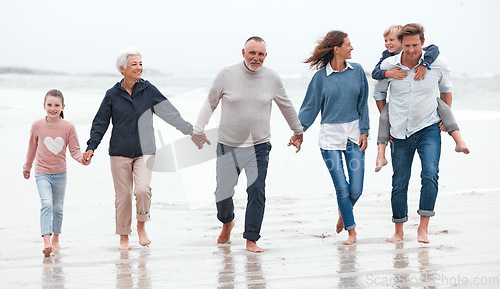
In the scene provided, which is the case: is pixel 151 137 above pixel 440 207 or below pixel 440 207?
above

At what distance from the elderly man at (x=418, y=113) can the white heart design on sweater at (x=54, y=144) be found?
9.00 feet

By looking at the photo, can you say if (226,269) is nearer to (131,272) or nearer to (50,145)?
(131,272)

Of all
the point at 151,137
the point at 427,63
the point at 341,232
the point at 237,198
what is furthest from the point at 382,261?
the point at 237,198

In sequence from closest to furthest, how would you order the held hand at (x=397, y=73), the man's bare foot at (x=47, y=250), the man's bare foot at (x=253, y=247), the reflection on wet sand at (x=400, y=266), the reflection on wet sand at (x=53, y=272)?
the reflection on wet sand at (x=400, y=266) < the reflection on wet sand at (x=53, y=272) < the man's bare foot at (x=47, y=250) < the man's bare foot at (x=253, y=247) < the held hand at (x=397, y=73)

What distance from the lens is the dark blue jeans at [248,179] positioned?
5473 millimetres

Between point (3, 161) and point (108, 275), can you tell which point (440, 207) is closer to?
point (108, 275)

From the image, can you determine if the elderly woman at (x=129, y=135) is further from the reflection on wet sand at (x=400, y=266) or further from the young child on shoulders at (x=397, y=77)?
the reflection on wet sand at (x=400, y=266)

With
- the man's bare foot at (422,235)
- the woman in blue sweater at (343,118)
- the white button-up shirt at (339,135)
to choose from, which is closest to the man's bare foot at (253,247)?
the woman in blue sweater at (343,118)

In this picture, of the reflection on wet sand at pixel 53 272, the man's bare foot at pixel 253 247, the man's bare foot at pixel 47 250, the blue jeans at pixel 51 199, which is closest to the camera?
the reflection on wet sand at pixel 53 272

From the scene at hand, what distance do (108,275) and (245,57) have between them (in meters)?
2.07

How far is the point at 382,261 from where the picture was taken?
4824 millimetres

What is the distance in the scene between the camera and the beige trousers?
18.2 ft

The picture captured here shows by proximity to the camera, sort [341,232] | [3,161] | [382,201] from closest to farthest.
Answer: [341,232]
[382,201]
[3,161]

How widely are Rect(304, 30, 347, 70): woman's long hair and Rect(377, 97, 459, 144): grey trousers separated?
26.8 inches
